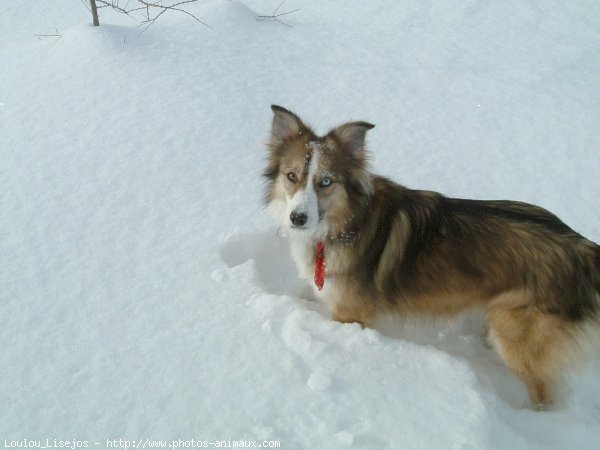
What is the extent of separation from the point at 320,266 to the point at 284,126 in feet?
3.29

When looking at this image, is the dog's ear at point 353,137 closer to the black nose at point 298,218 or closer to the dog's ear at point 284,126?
the dog's ear at point 284,126

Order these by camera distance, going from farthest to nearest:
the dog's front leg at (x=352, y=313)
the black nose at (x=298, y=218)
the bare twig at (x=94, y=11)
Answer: the bare twig at (x=94, y=11) → the dog's front leg at (x=352, y=313) → the black nose at (x=298, y=218)

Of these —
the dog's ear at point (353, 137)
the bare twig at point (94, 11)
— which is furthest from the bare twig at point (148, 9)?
the dog's ear at point (353, 137)

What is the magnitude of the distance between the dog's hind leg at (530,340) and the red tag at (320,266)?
3.72 ft

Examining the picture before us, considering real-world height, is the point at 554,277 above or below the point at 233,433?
above

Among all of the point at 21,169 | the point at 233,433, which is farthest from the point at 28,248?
the point at 233,433

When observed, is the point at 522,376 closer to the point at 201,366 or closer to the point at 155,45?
the point at 201,366

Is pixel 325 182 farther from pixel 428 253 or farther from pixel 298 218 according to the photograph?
pixel 428 253

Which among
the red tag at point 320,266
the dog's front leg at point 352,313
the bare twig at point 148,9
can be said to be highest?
the bare twig at point 148,9

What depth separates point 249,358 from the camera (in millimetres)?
2684

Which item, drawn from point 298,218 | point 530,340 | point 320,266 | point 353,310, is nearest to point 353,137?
point 298,218

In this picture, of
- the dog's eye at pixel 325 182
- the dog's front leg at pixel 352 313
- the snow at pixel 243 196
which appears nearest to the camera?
the snow at pixel 243 196

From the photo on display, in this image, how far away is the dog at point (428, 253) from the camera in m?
2.59

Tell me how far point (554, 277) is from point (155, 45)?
5036 mm
